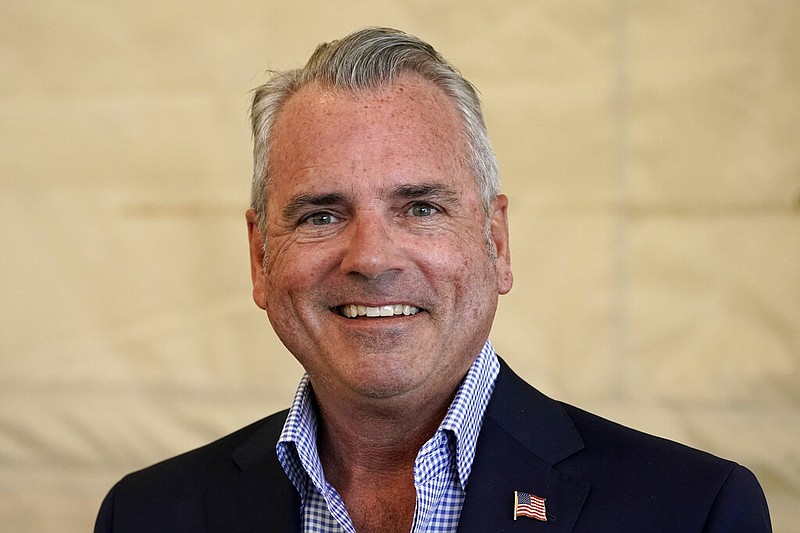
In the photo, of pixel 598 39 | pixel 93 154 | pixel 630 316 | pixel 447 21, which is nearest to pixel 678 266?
pixel 630 316

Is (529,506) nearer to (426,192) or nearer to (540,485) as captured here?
(540,485)

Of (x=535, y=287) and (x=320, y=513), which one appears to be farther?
(x=535, y=287)

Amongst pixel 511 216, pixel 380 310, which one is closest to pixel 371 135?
pixel 380 310

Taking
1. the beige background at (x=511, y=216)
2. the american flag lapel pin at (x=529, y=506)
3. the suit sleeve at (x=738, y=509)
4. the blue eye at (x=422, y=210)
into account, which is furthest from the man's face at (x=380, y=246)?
the beige background at (x=511, y=216)

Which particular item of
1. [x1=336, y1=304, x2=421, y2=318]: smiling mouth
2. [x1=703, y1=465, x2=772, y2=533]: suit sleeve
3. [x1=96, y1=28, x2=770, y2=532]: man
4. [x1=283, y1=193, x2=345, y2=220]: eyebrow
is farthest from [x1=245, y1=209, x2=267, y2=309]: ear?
[x1=703, y1=465, x2=772, y2=533]: suit sleeve

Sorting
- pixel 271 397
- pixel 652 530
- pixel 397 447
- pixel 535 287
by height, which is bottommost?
pixel 652 530

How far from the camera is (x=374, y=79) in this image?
1.83m

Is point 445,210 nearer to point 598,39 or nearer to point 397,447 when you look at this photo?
point 397,447

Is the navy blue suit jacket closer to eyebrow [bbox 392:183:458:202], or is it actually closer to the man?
the man

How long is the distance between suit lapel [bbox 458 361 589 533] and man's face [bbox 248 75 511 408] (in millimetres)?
Answer: 104

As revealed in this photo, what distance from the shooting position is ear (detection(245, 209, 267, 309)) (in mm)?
1974

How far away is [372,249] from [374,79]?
11.6 inches

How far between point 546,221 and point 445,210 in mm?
875

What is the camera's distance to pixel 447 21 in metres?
2.71
